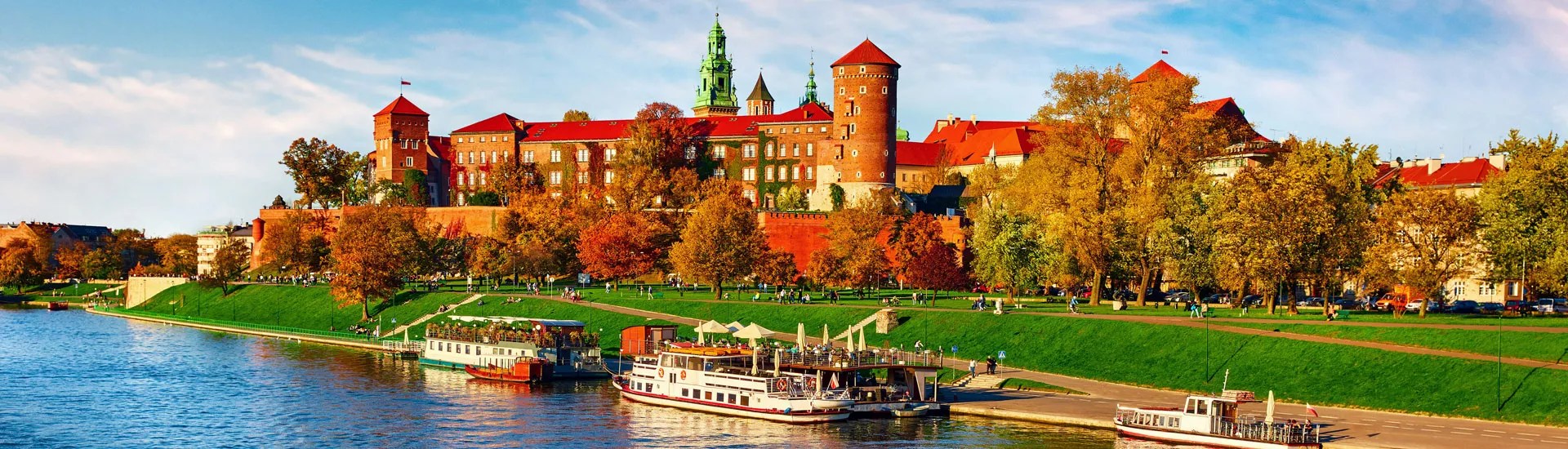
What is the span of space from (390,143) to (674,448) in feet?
388

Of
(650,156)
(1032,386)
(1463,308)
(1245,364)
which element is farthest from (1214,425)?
(650,156)

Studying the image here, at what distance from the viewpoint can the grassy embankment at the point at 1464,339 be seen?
59625mm

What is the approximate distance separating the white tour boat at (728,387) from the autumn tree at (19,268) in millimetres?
132571

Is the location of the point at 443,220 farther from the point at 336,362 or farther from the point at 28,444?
the point at 28,444

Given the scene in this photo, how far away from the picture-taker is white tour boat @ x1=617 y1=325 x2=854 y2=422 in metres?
62.5

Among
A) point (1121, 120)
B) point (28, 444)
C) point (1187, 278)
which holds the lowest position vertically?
point (28, 444)

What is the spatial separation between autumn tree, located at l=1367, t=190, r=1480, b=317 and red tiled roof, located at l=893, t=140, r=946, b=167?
95.7 meters

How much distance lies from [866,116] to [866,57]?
5.71m

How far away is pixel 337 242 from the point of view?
128250mm

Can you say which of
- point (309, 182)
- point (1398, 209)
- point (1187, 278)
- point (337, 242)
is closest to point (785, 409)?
point (1187, 278)

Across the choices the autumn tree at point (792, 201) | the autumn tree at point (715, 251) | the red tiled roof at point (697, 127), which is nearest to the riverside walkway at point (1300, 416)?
the autumn tree at point (715, 251)

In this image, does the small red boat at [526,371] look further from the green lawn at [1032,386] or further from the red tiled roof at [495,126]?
the red tiled roof at [495,126]

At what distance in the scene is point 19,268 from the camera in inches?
6875

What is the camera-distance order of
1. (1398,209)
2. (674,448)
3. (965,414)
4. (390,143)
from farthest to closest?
(390,143), (1398,209), (965,414), (674,448)
